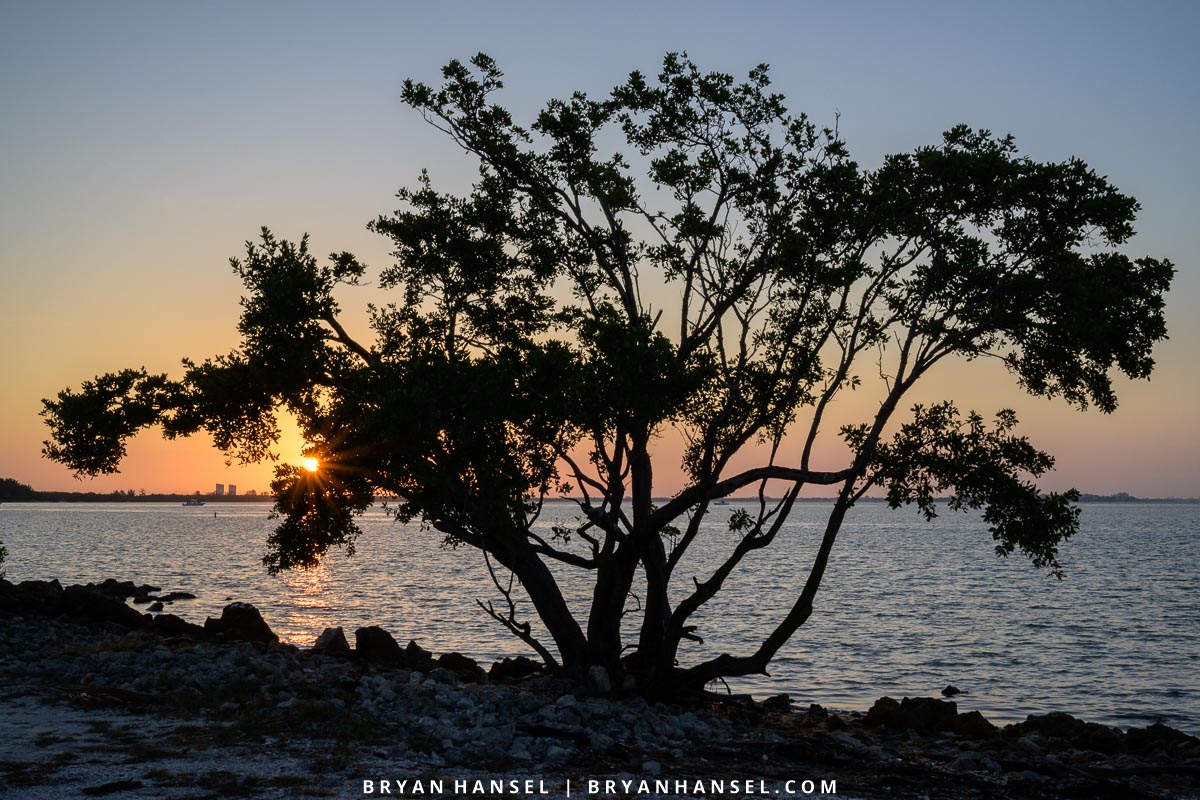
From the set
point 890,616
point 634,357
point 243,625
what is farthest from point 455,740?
point 890,616

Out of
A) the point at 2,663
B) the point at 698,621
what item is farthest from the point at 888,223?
the point at 698,621

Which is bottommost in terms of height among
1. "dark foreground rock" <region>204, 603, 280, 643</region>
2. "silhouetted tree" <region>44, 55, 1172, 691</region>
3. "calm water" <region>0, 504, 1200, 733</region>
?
"calm water" <region>0, 504, 1200, 733</region>

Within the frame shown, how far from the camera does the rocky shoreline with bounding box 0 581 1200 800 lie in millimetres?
14125

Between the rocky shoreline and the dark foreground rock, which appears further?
the dark foreground rock

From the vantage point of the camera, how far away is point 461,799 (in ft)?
42.9

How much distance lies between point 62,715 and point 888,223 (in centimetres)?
1890

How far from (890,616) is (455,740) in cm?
4063

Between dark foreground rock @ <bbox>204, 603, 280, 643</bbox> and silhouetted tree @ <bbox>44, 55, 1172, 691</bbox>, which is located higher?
silhouetted tree @ <bbox>44, 55, 1172, 691</bbox>

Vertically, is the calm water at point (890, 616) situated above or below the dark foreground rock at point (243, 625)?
below

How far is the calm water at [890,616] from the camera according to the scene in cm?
3366

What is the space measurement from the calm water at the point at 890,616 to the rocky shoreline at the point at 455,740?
751 cm

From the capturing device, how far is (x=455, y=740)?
53.7ft

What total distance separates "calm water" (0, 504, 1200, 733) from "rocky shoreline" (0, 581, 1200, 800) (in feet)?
24.6

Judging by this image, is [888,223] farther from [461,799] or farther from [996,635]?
[996,635]
